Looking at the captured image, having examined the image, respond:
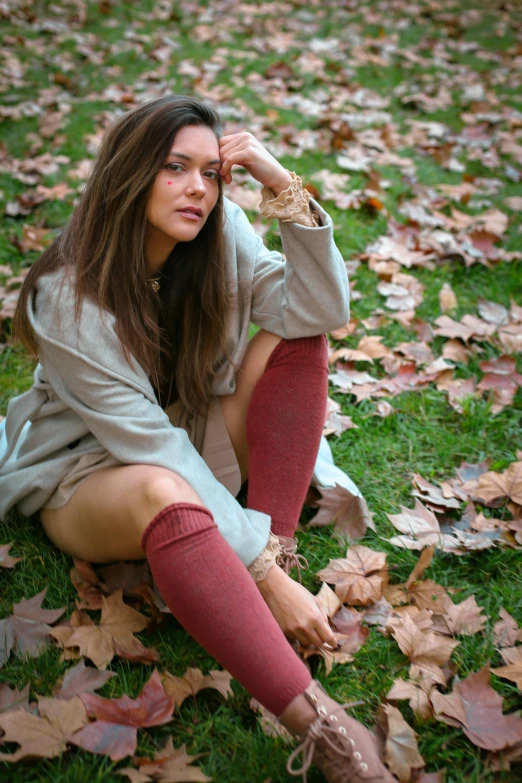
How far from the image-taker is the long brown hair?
159 centimetres

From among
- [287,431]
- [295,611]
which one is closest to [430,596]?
[295,611]

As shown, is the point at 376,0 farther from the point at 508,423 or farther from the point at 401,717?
the point at 401,717

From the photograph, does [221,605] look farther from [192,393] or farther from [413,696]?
[192,393]

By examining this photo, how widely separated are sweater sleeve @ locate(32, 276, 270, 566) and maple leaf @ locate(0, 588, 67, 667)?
1.52 ft

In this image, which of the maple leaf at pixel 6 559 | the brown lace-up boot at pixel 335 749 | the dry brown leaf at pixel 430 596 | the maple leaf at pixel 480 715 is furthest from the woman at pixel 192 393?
the dry brown leaf at pixel 430 596

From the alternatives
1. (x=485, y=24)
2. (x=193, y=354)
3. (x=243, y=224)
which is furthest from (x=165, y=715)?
(x=485, y=24)

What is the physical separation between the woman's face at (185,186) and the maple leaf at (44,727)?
1103 millimetres

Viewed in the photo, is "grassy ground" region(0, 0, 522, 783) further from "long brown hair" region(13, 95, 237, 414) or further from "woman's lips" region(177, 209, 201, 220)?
"woman's lips" region(177, 209, 201, 220)

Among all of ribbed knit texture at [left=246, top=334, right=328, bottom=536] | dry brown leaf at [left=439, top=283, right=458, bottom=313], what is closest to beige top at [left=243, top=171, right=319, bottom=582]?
ribbed knit texture at [left=246, top=334, right=328, bottom=536]

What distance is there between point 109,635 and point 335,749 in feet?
2.04

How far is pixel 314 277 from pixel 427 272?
1535mm

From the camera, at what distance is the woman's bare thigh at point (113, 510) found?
143 centimetres

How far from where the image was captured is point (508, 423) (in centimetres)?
236

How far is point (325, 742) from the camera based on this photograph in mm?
1264
